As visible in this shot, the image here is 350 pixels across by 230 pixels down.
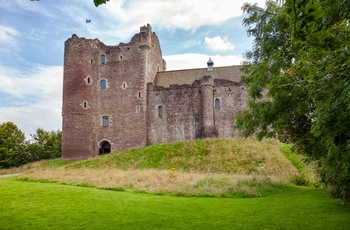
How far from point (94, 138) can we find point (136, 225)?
27.2 meters

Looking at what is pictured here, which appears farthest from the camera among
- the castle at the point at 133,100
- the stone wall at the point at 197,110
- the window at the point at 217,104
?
the window at the point at 217,104

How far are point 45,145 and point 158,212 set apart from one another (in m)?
46.3

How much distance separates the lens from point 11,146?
44.5m

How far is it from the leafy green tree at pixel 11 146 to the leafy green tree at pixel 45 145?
2.19 m

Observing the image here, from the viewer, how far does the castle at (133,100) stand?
32.9 m

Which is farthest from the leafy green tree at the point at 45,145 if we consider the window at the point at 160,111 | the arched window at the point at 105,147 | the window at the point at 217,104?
the window at the point at 217,104

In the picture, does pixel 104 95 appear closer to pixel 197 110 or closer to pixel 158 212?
pixel 197 110

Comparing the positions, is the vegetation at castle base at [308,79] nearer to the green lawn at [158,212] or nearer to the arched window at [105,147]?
the green lawn at [158,212]

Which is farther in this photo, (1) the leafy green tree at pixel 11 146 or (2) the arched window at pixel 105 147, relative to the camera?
(1) the leafy green tree at pixel 11 146

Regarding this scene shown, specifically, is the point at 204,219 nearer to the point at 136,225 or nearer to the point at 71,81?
the point at 136,225

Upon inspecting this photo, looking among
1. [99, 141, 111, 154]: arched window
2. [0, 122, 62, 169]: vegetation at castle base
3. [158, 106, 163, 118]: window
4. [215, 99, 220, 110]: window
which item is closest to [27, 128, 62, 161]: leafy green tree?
[0, 122, 62, 169]: vegetation at castle base

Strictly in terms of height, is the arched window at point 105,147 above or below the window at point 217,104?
below

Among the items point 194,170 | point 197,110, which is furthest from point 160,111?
point 194,170

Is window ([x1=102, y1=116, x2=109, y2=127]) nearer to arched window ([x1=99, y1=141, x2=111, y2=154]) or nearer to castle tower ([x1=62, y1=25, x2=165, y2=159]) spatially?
castle tower ([x1=62, y1=25, x2=165, y2=159])
